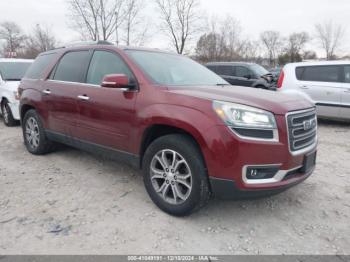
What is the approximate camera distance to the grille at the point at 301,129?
2959mm

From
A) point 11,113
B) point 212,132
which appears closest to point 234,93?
point 212,132

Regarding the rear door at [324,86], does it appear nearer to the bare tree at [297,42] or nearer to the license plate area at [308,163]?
the license plate area at [308,163]

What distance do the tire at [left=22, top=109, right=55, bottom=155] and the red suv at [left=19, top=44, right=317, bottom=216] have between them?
660 millimetres

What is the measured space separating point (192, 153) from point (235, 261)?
3.27ft

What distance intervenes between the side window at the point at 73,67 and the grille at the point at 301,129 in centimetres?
273

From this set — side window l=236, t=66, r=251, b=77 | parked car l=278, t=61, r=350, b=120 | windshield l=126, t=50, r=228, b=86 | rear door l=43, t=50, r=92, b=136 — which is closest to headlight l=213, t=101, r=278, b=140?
windshield l=126, t=50, r=228, b=86

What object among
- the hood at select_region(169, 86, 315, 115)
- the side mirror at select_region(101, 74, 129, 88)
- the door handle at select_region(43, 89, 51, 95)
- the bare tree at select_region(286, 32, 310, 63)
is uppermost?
the bare tree at select_region(286, 32, 310, 63)

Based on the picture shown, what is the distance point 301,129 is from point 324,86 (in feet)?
19.3

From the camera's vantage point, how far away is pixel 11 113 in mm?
7707

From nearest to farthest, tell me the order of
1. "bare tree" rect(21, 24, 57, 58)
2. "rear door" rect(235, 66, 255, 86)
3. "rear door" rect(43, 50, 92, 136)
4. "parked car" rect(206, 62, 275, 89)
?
1. "rear door" rect(43, 50, 92, 136)
2. "parked car" rect(206, 62, 275, 89)
3. "rear door" rect(235, 66, 255, 86)
4. "bare tree" rect(21, 24, 57, 58)

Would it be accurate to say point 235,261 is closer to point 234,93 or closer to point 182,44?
point 234,93

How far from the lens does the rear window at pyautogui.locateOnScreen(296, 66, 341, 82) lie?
8234 millimetres

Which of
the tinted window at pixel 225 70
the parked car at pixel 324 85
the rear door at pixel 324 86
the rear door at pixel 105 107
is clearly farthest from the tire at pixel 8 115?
the tinted window at pixel 225 70

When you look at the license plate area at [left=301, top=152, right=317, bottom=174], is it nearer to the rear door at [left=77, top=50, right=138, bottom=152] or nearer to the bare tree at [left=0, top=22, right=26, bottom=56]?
the rear door at [left=77, top=50, right=138, bottom=152]
